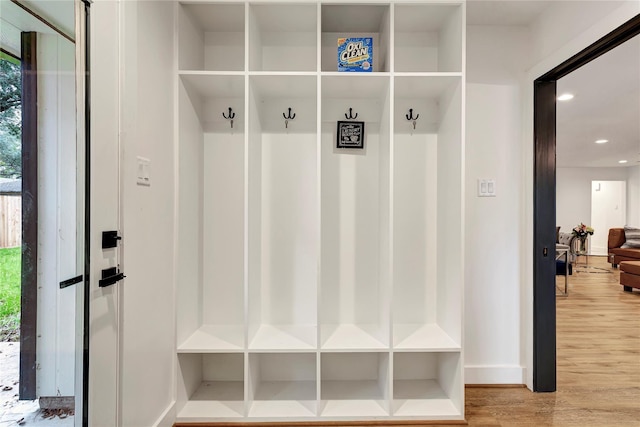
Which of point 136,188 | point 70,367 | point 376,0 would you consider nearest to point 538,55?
point 376,0

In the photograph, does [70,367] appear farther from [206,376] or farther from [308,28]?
[308,28]

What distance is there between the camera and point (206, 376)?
2137mm

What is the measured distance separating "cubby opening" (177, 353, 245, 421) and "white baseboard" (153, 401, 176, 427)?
38 millimetres

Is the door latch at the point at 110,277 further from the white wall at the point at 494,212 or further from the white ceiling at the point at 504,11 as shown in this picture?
the white ceiling at the point at 504,11

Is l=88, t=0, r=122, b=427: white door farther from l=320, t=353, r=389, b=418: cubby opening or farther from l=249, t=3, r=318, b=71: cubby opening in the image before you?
l=320, t=353, r=389, b=418: cubby opening

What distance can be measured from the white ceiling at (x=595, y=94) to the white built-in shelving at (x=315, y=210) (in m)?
0.41

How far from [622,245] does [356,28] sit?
28.5ft

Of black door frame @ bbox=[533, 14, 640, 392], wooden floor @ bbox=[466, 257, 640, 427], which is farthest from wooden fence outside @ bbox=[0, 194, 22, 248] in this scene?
black door frame @ bbox=[533, 14, 640, 392]

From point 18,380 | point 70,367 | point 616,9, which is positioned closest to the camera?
point 18,380

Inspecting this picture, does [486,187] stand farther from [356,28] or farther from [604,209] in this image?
[604,209]

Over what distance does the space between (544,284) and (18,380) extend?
264 centimetres

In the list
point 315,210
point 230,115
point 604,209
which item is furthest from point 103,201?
point 604,209

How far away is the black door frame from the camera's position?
2.12 metres

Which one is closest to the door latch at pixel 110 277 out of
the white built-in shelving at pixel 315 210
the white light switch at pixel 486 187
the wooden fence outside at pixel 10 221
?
the wooden fence outside at pixel 10 221
